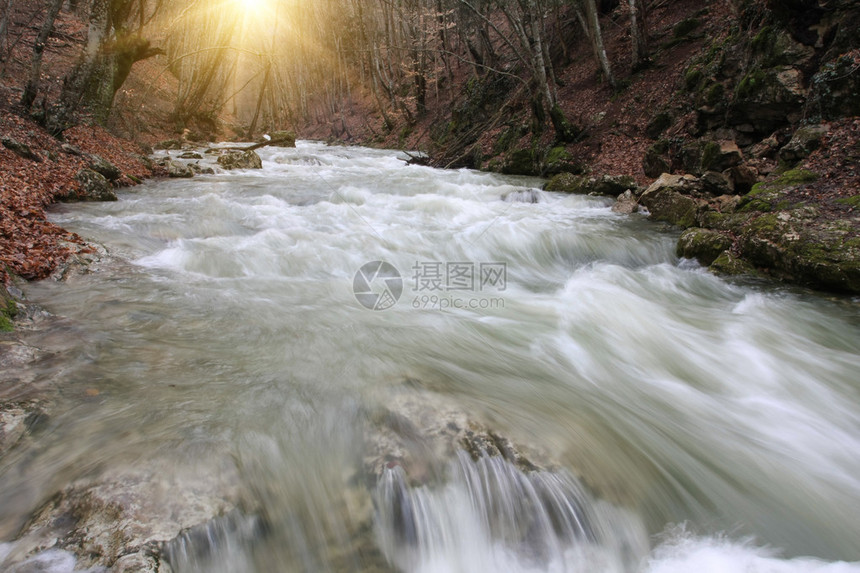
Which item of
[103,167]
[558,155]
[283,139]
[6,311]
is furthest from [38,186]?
[283,139]

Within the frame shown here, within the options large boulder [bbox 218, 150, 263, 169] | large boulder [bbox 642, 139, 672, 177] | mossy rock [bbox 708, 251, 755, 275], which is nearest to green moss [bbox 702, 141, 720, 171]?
large boulder [bbox 642, 139, 672, 177]

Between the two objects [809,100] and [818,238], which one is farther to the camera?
[809,100]

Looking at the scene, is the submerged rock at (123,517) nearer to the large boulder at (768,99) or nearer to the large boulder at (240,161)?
the large boulder at (768,99)

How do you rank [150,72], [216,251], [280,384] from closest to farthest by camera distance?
[280,384]
[216,251]
[150,72]

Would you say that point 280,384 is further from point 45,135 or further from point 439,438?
point 45,135

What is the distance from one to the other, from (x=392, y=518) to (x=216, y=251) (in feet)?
17.4

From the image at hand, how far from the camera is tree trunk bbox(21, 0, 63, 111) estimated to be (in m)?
9.02

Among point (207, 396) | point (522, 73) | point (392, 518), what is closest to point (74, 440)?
point (207, 396)

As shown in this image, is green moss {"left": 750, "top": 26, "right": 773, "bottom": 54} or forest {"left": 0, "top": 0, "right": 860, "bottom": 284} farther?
green moss {"left": 750, "top": 26, "right": 773, "bottom": 54}

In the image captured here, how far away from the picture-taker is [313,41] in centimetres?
4050

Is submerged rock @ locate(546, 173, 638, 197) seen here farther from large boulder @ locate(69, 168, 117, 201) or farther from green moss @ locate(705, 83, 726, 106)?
large boulder @ locate(69, 168, 117, 201)

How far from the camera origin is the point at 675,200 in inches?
314

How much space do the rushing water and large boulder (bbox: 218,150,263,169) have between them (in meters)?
8.47

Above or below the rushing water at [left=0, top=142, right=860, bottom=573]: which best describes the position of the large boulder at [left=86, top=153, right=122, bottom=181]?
above
